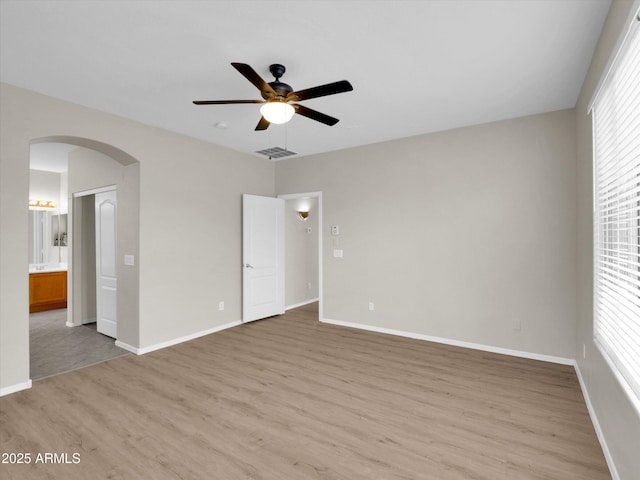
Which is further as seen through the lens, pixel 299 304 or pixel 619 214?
pixel 299 304

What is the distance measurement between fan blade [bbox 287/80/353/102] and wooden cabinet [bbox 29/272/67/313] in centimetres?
652

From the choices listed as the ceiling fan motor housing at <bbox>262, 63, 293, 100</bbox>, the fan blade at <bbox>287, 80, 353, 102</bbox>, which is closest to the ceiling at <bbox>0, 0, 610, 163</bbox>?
the ceiling fan motor housing at <bbox>262, 63, 293, 100</bbox>

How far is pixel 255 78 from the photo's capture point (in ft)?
7.37

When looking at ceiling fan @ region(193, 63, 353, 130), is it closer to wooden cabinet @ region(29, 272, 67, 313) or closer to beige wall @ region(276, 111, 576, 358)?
beige wall @ region(276, 111, 576, 358)

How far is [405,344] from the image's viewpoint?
14.1 feet

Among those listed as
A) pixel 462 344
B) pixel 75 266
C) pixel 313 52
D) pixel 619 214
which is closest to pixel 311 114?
pixel 313 52

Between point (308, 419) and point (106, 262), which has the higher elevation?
point (106, 262)

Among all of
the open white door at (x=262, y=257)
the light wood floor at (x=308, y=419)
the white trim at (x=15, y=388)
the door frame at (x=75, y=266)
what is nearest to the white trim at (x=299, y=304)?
the open white door at (x=262, y=257)

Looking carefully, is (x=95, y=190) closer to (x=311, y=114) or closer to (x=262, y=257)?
(x=262, y=257)

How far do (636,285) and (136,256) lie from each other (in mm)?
4533

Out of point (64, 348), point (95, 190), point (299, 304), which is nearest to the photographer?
point (64, 348)

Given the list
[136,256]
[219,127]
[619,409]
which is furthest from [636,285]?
[136,256]

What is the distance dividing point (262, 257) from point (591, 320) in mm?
4349

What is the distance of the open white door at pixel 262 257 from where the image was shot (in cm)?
530
